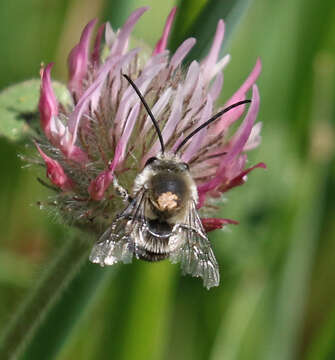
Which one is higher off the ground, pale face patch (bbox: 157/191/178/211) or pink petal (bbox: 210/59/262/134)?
pink petal (bbox: 210/59/262/134)

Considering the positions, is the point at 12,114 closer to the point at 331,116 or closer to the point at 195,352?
the point at 195,352

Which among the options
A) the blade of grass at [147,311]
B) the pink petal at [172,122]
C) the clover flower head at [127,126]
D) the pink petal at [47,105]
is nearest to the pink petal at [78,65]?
the clover flower head at [127,126]

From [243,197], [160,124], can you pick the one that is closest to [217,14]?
[160,124]

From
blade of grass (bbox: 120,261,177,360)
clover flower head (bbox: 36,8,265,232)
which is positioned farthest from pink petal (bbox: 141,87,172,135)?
blade of grass (bbox: 120,261,177,360)

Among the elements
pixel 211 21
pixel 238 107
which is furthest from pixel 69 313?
pixel 211 21

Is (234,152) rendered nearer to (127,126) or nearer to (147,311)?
(127,126)

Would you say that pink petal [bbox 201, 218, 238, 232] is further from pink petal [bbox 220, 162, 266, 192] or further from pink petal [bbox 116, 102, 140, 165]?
pink petal [bbox 116, 102, 140, 165]

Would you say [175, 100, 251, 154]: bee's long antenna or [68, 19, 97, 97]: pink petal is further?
[68, 19, 97, 97]: pink petal
